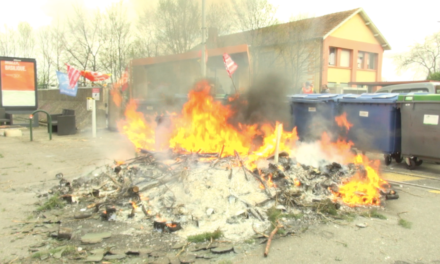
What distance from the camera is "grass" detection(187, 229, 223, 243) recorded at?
3770 mm

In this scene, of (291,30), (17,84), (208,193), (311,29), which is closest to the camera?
(208,193)

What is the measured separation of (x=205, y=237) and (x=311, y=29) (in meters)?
17.4

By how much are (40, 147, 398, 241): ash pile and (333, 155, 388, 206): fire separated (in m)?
0.12

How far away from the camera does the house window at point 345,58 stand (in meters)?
25.1

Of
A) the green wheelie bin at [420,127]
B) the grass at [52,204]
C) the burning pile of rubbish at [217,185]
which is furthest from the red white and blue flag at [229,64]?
the grass at [52,204]

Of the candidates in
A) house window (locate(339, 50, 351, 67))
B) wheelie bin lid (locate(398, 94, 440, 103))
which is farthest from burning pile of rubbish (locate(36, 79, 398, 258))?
house window (locate(339, 50, 351, 67))

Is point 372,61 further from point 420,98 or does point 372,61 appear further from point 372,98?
point 420,98

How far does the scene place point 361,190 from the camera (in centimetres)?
530

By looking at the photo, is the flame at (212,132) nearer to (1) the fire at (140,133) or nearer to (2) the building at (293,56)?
(1) the fire at (140,133)

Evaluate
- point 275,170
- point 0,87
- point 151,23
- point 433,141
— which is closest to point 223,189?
point 275,170

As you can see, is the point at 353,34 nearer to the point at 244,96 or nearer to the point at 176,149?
the point at 244,96

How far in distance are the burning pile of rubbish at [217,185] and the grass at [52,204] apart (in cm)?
12

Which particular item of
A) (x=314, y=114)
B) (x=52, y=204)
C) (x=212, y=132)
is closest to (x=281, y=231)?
(x=212, y=132)

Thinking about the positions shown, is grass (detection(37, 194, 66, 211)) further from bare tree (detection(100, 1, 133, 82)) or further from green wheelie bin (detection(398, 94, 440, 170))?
bare tree (detection(100, 1, 133, 82))
